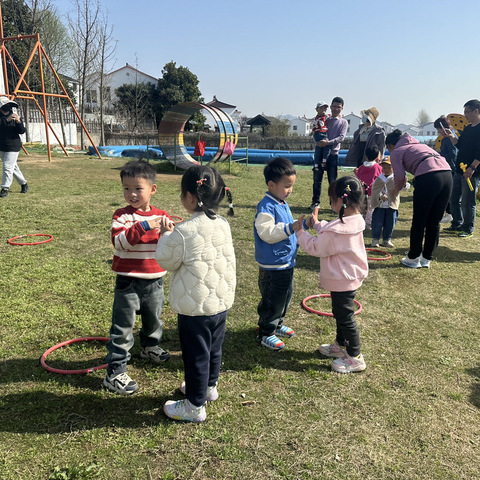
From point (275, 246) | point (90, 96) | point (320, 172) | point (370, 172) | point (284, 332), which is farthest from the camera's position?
point (90, 96)

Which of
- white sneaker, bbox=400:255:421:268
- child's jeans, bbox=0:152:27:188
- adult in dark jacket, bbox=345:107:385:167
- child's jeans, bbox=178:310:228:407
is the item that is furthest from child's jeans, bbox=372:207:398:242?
child's jeans, bbox=0:152:27:188

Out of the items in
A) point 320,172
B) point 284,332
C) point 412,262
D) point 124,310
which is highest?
point 320,172

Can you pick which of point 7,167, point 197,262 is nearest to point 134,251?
point 197,262

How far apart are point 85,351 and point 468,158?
7.05 metres

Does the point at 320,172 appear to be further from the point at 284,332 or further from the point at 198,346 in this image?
the point at 198,346

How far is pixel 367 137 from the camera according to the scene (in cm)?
870

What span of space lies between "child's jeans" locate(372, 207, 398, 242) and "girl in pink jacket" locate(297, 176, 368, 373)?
4311mm

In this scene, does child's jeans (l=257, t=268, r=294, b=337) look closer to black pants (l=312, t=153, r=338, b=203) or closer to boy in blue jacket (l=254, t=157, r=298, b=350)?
boy in blue jacket (l=254, t=157, r=298, b=350)

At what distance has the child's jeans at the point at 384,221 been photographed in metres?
7.45

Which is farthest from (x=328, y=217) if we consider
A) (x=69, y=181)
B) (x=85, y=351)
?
(x=69, y=181)

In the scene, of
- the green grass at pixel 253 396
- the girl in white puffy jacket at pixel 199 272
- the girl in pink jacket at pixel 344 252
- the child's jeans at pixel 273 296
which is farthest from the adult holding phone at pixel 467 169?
the girl in white puffy jacket at pixel 199 272

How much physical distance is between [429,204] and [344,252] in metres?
3.31

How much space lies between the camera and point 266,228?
3.50m

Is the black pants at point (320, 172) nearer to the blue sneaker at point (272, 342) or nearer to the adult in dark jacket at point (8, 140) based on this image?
the blue sneaker at point (272, 342)
